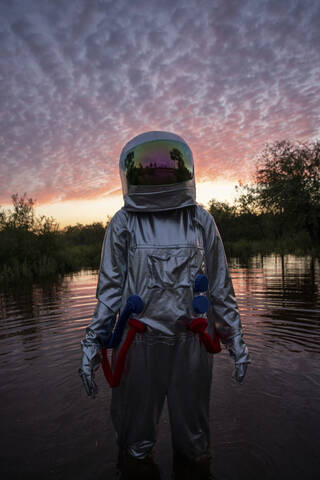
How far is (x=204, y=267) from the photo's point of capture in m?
2.03

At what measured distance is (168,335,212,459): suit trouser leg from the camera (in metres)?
1.88

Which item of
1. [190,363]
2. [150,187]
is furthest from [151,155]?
[190,363]

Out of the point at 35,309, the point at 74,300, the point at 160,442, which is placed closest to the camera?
the point at 160,442

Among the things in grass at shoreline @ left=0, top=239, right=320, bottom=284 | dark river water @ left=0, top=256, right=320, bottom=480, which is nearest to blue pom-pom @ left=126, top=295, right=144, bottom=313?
dark river water @ left=0, top=256, right=320, bottom=480

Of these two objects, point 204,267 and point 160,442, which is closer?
point 204,267

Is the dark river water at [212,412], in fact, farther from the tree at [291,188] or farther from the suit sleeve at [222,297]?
the tree at [291,188]

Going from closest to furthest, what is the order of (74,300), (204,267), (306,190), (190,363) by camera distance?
1. (190,363)
2. (204,267)
3. (74,300)
4. (306,190)

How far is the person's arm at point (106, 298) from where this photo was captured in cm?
192

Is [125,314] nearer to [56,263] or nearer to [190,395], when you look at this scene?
[190,395]

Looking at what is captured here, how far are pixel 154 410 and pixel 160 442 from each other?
2.19 feet

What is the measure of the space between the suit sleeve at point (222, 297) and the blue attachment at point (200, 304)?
0.97 feet

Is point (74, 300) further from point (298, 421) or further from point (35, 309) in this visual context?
point (298, 421)

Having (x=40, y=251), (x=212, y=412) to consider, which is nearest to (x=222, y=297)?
(x=212, y=412)

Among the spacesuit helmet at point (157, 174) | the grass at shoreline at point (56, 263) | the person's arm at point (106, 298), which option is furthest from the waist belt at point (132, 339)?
the grass at shoreline at point (56, 263)
